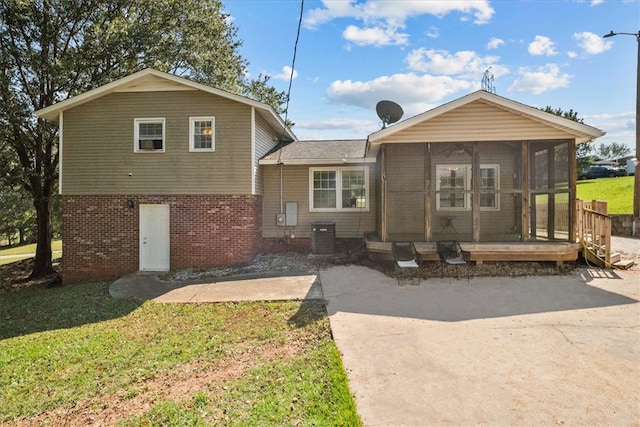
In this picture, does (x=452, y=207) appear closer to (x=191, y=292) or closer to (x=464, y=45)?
(x=464, y=45)

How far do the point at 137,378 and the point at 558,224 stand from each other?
32.3 ft

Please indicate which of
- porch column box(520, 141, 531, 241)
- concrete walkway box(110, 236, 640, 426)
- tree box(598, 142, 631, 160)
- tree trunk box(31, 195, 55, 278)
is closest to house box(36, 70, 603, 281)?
porch column box(520, 141, 531, 241)

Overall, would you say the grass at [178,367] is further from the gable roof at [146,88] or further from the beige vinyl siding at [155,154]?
the gable roof at [146,88]

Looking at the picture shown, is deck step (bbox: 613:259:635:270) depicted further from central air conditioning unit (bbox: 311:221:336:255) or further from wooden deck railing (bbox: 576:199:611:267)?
central air conditioning unit (bbox: 311:221:336:255)

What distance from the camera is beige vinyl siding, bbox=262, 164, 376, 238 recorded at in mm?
11672

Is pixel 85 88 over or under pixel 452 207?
A: over

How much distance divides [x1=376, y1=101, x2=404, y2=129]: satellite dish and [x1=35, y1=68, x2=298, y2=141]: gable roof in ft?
11.8

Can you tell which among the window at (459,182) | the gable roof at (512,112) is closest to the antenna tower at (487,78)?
the window at (459,182)

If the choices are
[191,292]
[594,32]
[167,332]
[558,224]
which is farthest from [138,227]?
[594,32]

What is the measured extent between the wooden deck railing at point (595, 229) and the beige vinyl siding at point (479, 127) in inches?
80.1

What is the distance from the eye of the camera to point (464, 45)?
1149 cm

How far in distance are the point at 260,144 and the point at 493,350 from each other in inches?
347

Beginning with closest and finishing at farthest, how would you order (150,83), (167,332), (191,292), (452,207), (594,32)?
(167,332) → (191,292) → (150,83) → (452,207) → (594,32)

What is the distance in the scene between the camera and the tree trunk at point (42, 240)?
13.9 metres
